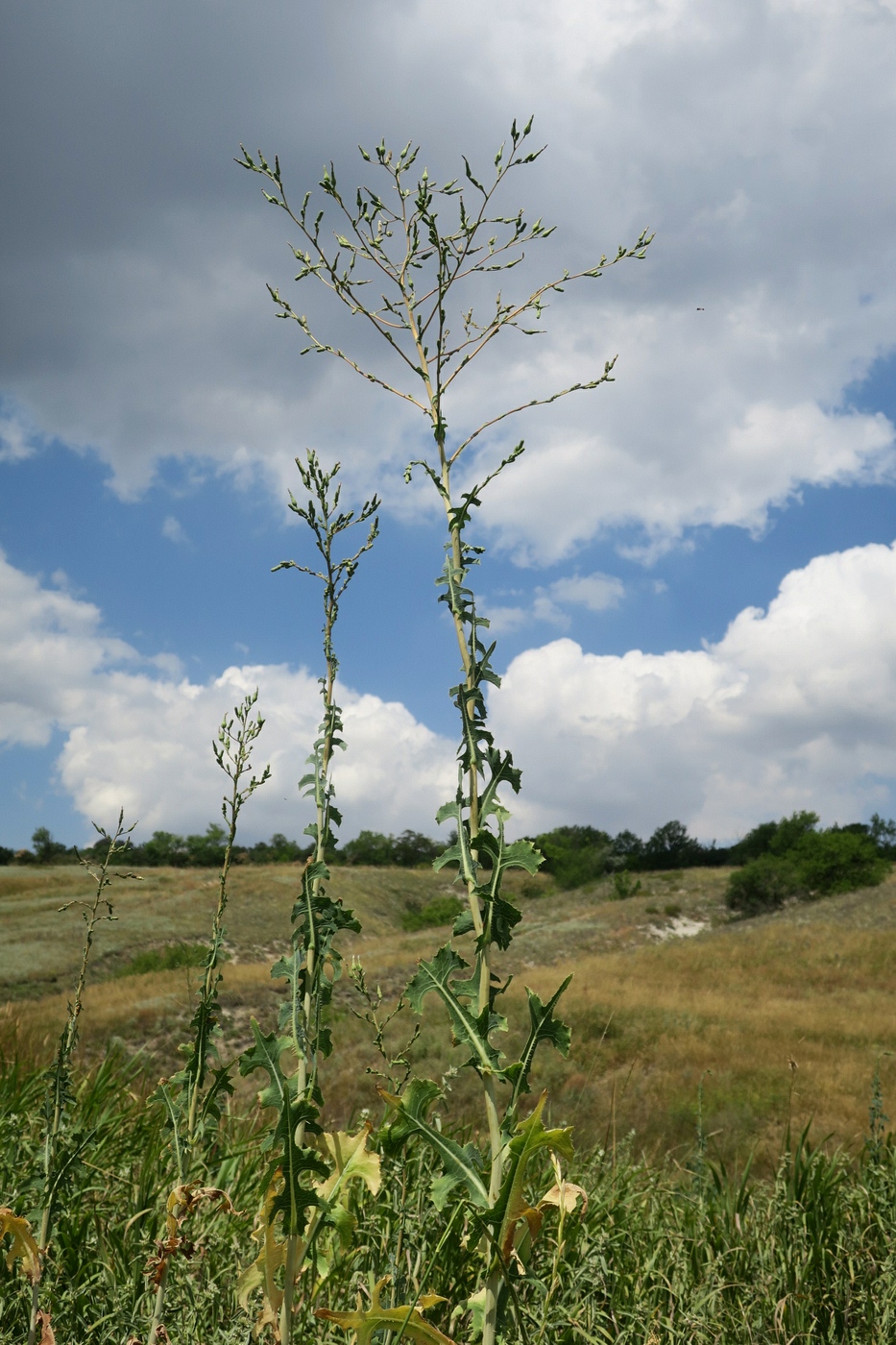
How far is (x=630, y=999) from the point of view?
2536cm

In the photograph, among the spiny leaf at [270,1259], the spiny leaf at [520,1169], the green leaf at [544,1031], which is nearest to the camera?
the spiny leaf at [520,1169]

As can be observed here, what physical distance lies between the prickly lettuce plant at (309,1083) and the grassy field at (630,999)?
0.32 m

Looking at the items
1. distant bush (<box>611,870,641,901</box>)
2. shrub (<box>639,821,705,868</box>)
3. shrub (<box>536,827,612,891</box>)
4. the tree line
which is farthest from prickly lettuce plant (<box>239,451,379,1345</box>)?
shrub (<box>639,821,705,868</box>)

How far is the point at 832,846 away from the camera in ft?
178

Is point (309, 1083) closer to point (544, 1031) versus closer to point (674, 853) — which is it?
point (544, 1031)

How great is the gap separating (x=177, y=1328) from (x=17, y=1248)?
0.50m

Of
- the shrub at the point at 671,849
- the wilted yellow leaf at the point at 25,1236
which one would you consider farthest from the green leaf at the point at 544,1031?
the shrub at the point at 671,849

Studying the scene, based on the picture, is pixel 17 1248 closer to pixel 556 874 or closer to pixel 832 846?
pixel 832 846

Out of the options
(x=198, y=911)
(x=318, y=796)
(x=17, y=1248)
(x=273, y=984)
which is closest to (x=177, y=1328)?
(x=17, y=1248)

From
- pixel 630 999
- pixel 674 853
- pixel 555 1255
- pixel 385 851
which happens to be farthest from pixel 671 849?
pixel 555 1255

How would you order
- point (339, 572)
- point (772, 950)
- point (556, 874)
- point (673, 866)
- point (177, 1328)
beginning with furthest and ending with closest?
1. point (673, 866)
2. point (556, 874)
3. point (772, 950)
4. point (177, 1328)
5. point (339, 572)

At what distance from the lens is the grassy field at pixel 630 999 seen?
1545 cm

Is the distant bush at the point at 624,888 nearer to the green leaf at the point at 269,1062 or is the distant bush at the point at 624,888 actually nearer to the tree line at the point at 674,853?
the tree line at the point at 674,853

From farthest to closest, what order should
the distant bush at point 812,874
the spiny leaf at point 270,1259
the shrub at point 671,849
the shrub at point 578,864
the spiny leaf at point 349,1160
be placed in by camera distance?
1. the shrub at point 671,849
2. the shrub at point 578,864
3. the distant bush at point 812,874
4. the spiny leaf at point 349,1160
5. the spiny leaf at point 270,1259
